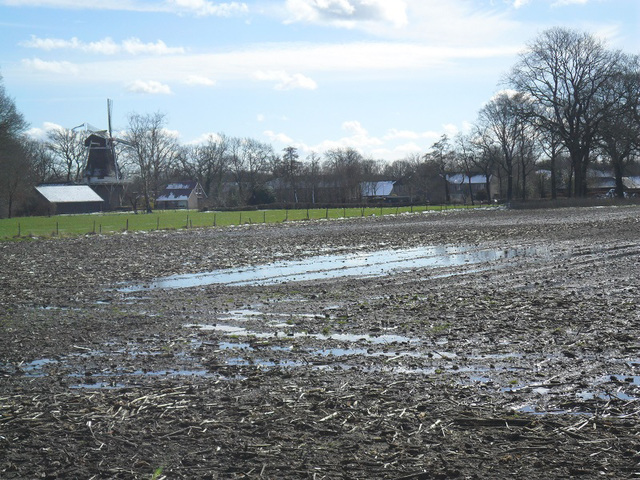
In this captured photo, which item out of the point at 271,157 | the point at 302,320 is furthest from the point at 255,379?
the point at 271,157

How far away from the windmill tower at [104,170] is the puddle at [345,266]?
101694mm

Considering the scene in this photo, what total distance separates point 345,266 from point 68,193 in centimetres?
9788

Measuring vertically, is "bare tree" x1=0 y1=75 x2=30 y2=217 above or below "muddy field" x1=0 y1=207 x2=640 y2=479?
above

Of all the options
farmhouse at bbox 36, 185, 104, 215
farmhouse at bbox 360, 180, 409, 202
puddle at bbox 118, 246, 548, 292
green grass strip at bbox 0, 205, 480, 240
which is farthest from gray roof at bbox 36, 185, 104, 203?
puddle at bbox 118, 246, 548, 292

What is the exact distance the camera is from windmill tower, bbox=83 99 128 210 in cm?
12375

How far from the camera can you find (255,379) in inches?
356

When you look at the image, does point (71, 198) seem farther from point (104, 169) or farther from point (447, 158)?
point (447, 158)

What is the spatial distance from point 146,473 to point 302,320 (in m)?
7.77

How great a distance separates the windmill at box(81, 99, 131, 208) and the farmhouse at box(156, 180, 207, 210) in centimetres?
1872

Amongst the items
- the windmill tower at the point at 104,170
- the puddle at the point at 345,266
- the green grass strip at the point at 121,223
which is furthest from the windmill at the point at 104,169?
the puddle at the point at 345,266

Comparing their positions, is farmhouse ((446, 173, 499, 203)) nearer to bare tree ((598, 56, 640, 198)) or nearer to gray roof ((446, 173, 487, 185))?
gray roof ((446, 173, 487, 185))

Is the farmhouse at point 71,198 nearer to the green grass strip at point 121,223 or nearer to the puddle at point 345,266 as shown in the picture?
the green grass strip at point 121,223

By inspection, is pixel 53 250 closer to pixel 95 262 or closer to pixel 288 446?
pixel 95 262

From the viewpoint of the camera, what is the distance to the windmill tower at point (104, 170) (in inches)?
4872
